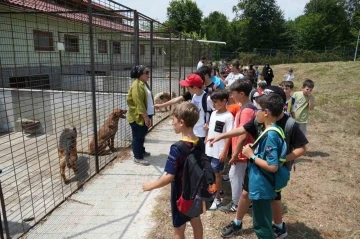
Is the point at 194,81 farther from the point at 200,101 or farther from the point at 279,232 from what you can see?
the point at 279,232

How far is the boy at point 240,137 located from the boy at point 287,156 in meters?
0.20

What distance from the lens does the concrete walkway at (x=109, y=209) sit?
3.18 metres

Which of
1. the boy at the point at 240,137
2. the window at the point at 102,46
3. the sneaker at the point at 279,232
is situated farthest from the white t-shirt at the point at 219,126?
the window at the point at 102,46

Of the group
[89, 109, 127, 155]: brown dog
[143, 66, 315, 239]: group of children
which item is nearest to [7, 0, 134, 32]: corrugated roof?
[89, 109, 127, 155]: brown dog

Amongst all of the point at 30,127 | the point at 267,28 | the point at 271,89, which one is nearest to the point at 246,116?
the point at 271,89

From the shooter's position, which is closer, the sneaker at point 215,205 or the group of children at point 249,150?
the group of children at point 249,150

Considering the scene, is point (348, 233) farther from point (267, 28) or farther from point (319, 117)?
point (267, 28)

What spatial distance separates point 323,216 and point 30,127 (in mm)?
7497

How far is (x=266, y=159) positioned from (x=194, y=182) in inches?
24.5

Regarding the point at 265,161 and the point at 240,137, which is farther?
the point at 240,137

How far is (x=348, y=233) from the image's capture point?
11.1ft

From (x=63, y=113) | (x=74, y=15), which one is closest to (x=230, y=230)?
(x=63, y=113)

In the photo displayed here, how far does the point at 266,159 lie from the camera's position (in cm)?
233

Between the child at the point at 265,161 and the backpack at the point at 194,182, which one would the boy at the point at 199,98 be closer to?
the child at the point at 265,161
